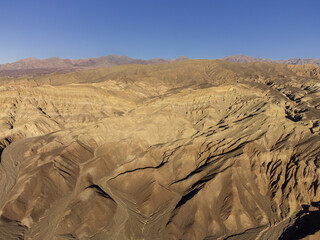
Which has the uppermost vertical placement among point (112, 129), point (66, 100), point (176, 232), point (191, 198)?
point (66, 100)

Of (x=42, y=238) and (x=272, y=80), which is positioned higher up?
(x=272, y=80)

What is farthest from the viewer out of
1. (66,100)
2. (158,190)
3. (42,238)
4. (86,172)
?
(66,100)

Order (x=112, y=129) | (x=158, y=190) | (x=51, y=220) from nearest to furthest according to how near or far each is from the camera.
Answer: (x=51, y=220)
(x=158, y=190)
(x=112, y=129)

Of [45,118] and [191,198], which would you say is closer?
[191,198]

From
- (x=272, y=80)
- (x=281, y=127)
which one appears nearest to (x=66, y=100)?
(x=281, y=127)

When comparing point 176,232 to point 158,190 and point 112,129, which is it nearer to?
point 158,190

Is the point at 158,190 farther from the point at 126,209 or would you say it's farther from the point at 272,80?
the point at 272,80
